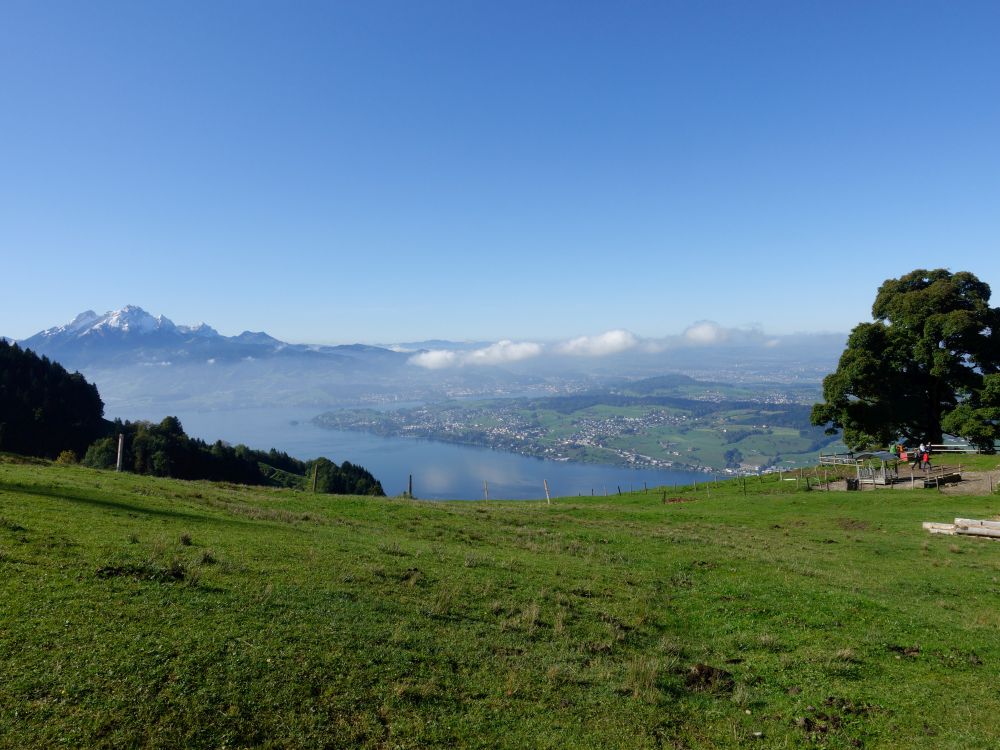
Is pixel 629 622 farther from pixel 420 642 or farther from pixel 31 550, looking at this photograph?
pixel 31 550

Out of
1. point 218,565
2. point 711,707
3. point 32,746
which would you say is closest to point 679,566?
point 711,707

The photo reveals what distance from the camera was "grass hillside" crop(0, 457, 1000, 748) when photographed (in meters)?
7.66

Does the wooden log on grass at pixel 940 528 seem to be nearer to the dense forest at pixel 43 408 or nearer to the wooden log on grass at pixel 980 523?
the wooden log on grass at pixel 980 523

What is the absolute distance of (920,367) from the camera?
50125 millimetres

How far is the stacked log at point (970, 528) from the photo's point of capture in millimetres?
25116

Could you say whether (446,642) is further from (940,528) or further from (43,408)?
(43,408)

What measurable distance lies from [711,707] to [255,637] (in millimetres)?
8354

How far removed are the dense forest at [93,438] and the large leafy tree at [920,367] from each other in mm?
64283

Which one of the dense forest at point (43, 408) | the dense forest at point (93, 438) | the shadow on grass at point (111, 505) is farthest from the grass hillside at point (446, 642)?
the dense forest at point (43, 408)

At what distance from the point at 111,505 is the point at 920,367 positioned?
204 feet

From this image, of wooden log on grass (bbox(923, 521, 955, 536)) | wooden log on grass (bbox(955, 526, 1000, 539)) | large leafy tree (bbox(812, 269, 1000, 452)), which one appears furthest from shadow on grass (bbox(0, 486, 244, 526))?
large leafy tree (bbox(812, 269, 1000, 452))

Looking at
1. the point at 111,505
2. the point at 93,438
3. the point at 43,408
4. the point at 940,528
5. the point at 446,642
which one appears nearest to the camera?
the point at 446,642

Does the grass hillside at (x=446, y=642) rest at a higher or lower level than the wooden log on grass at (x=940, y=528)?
higher

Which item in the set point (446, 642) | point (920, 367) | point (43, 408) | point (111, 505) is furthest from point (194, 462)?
point (920, 367)
